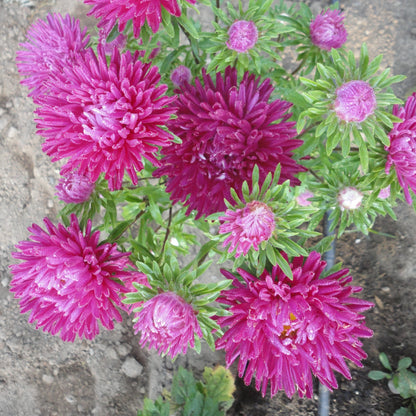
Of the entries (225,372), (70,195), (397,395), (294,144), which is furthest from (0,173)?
(397,395)

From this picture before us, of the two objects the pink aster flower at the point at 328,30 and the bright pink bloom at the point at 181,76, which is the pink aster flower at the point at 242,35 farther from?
the pink aster flower at the point at 328,30

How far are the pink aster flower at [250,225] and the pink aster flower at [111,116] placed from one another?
31 cm

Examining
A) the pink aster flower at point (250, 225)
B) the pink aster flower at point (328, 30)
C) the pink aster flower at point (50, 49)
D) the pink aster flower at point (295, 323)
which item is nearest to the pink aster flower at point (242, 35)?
the pink aster flower at point (328, 30)

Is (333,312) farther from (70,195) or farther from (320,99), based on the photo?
(70,195)

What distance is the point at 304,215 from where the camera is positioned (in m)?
1.24

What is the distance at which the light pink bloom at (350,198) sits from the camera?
1626 mm

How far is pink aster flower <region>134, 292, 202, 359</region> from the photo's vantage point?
1190mm

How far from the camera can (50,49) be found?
1570 millimetres

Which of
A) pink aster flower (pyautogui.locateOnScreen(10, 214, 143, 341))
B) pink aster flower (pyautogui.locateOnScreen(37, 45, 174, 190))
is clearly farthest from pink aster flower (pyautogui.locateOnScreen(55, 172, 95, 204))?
pink aster flower (pyautogui.locateOnScreen(37, 45, 174, 190))

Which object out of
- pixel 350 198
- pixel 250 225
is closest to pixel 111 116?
pixel 250 225

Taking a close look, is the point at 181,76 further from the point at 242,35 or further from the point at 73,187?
the point at 73,187

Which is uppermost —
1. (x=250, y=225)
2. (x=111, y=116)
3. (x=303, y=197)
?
(x=111, y=116)

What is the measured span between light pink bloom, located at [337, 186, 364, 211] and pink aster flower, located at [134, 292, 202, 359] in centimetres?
81

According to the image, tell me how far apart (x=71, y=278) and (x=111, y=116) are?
0.54 metres
